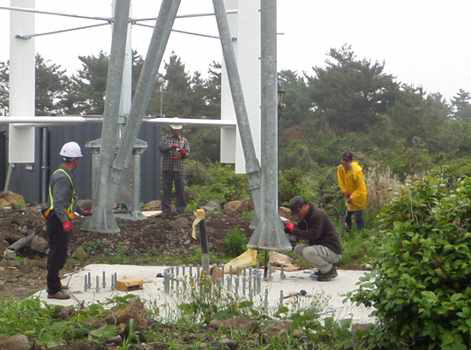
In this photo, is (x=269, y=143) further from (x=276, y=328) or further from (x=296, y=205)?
(x=276, y=328)

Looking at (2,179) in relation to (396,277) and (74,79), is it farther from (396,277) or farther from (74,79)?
(74,79)

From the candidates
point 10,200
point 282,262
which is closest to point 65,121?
point 10,200

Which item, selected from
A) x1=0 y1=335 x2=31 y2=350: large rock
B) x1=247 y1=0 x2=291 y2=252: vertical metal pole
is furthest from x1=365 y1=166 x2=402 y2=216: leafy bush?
x1=0 y1=335 x2=31 y2=350: large rock

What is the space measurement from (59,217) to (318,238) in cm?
325

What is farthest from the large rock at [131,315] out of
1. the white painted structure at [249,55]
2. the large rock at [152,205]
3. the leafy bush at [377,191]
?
the large rock at [152,205]

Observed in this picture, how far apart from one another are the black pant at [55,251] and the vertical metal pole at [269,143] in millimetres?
2701

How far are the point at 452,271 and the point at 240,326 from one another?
181 centimetres

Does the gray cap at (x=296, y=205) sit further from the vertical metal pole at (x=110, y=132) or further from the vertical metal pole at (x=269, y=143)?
the vertical metal pole at (x=110, y=132)

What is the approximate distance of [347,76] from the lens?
45.4 meters

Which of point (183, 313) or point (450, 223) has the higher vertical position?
point (450, 223)

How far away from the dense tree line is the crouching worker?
1062 inches

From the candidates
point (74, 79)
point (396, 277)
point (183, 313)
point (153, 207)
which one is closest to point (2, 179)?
point (153, 207)

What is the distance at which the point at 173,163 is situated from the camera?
14984 mm

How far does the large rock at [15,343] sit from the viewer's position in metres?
5.82
